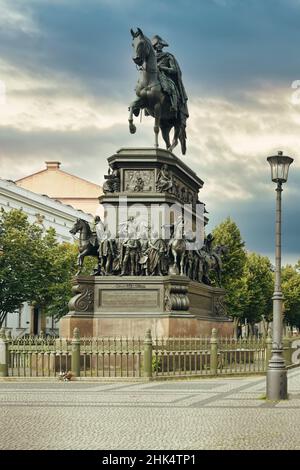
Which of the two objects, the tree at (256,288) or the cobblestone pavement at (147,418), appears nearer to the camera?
the cobblestone pavement at (147,418)

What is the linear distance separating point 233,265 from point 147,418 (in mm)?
64045

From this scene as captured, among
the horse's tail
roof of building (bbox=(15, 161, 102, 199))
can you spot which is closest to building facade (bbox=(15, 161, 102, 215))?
roof of building (bbox=(15, 161, 102, 199))

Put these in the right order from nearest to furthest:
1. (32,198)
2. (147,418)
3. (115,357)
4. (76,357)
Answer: (147,418), (76,357), (115,357), (32,198)

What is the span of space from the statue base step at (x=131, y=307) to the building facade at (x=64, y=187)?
71357 mm

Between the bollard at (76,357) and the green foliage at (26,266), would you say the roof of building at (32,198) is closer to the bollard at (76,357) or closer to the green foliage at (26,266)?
the green foliage at (26,266)

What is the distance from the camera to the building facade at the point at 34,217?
8169cm

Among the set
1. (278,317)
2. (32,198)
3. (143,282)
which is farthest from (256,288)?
(278,317)

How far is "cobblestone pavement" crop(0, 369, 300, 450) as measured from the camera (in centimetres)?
1241

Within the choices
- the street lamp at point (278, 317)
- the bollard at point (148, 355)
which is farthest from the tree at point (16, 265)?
the street lamp at point (278, 317)

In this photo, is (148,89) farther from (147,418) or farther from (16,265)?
(16,265)

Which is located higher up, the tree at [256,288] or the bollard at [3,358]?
the tree at [256,288]

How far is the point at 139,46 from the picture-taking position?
111 ft

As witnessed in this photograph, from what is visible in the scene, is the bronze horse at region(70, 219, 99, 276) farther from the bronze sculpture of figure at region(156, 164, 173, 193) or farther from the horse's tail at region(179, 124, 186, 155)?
the horse's tail at region(179, 124, 186, 155)
